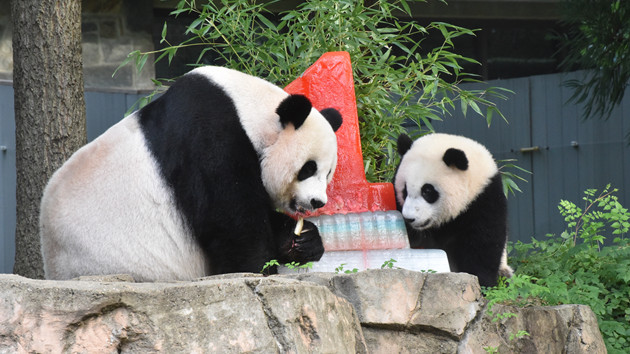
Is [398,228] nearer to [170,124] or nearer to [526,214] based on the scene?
[170,124]

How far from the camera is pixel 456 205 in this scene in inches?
158

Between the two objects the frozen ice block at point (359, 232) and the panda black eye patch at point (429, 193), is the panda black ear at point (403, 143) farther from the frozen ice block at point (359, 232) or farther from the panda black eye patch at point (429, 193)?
the frozen ice block at point (359, 232)

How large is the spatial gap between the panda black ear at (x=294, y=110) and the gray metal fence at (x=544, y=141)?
14.7 feet

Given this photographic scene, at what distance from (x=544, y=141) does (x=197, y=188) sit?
5368 millimetres

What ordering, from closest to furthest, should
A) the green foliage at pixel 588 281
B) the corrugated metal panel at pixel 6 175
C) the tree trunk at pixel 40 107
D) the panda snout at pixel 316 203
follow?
1. the green foliage at pixel 588 281
2. the panda snout at pixel 316 203
3. the tree trunk at pixel 40 107
4. the corrugated metal panel at pixel 6 175

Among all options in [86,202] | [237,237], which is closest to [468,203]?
[237,237]

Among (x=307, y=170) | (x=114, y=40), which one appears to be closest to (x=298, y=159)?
(x=307, y=170)

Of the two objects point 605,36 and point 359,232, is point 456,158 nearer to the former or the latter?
point 359,232

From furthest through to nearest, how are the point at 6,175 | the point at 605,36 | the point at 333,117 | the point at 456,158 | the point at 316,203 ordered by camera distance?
the point at 6,175 → the point at 605,36 → the point at 456,158 → the point at 333,117 → the point at 316,203

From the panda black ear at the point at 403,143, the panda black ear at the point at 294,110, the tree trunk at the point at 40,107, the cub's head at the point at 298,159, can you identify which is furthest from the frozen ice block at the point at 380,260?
the tree trunk at the point at 40,107

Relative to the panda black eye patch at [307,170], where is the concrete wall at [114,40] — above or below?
above

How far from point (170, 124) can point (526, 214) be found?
5.29 metres

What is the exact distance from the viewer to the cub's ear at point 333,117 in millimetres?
3564

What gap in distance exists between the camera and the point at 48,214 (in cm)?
335
